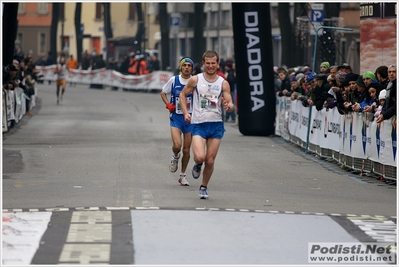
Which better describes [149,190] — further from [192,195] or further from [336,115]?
[336,115]

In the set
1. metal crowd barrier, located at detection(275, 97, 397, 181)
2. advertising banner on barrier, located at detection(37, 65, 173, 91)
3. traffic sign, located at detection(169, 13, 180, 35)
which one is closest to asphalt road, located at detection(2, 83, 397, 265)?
metal crowd barrier, located at detection(275, 97, 397, 181)

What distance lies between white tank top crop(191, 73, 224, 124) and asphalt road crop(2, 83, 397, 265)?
38.2 inches

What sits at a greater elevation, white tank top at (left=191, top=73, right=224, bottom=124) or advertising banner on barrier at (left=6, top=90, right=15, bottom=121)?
white tank top at (left=191, top=73, right=224, bottom=124)

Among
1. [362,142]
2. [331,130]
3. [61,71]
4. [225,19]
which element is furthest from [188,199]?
[225,19]

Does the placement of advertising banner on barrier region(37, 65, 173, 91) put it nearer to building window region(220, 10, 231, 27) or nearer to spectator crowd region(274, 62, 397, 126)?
building window region(220, 10, 231, 27)

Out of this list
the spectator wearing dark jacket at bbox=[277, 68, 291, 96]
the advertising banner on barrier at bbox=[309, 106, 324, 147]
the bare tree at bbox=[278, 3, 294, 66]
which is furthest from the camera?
the bare tree at bbox=[278, 3, 294, 66]

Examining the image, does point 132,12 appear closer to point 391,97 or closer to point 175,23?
point 175,23

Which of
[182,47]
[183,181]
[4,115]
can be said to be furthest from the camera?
[182,47]

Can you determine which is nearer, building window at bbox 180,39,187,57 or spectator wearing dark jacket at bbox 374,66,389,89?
spectator wearing dark jacket at bbox 374,66,389,89

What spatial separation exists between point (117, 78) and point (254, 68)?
112 ft

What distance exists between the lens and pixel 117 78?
58.5 metres

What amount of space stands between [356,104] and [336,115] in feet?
5.62

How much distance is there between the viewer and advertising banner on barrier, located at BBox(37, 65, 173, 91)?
55000 mm

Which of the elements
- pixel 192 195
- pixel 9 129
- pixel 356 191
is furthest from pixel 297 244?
pixel 9 129
